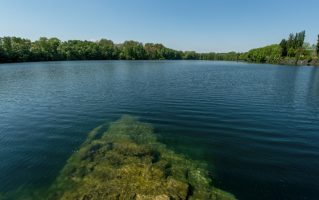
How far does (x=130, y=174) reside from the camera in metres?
7.78

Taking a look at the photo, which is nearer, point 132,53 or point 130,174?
point 130,174

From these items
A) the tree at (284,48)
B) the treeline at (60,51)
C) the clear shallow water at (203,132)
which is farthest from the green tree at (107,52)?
the clear shallow water at (203,132)

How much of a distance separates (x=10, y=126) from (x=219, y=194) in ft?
46.7

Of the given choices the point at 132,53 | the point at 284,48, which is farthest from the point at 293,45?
the point at 132,53

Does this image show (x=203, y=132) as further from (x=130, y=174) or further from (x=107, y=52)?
(x=107, y=52)

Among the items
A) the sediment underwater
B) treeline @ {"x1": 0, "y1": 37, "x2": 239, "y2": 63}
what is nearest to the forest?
treeline @ {"x1": 0, "y1": 37, "x2": 239, "y2": 63}

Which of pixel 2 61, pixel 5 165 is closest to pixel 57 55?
pixel 2 61

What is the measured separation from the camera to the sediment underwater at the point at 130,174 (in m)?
6.73

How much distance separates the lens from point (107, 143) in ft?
34.8

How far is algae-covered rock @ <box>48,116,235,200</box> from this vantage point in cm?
675

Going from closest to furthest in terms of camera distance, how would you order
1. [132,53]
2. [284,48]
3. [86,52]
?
1. [284,48]
2. [86,52]
3. [132,53]

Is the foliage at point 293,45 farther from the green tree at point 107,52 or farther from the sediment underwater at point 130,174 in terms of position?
the sediment underwater at point 130,174

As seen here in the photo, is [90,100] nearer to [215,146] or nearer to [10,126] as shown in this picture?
[10,126]

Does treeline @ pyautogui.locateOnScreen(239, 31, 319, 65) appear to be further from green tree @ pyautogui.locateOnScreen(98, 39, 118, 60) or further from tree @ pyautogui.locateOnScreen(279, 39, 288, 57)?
green tree @ pyautogui.locateOnScreen(98, 39, 118, 60)
